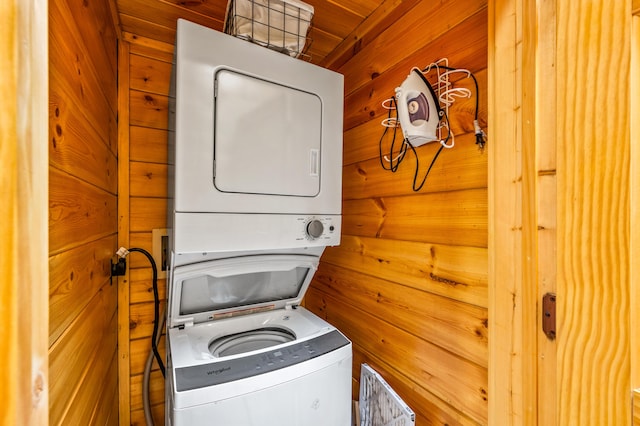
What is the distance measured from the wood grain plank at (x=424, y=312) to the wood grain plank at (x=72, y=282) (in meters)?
1.09

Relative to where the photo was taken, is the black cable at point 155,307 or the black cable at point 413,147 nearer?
the black cable at point 413,147

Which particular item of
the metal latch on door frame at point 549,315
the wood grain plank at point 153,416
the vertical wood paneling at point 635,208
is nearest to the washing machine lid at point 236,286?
the wood grain plank at point 153,416

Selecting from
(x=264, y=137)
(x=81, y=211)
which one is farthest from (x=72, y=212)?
(x=264, y=137)

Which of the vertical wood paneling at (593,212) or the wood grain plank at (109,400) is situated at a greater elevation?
the vertical wood paneling at (593,212)

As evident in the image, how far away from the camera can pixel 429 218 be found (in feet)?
3.51

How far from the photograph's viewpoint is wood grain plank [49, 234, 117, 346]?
2.05ft

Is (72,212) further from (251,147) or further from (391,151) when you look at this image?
(391,151)

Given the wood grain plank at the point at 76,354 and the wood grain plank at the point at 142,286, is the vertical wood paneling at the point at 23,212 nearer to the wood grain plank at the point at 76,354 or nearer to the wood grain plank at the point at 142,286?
the wood grain plank at the point at 76,354

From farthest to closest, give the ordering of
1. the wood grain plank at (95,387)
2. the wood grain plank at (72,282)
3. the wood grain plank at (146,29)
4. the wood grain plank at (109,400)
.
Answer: the wood grain plank at (146,29), the wood grain plank at (109,400), the wood grain plank at (95,387), the wood grain plank at (72,282)

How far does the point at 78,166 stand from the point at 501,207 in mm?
1240

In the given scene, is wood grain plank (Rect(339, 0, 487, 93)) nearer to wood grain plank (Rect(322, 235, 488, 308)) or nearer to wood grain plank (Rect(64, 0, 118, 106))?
wood grain plank (Rect(322, 235, 488, 308))

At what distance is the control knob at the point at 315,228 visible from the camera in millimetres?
1158

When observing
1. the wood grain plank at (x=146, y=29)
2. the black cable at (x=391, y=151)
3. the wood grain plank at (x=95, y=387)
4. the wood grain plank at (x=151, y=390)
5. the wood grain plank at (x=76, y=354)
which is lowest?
the wood grain plank at (x=151, y=390)

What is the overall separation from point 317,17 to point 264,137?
0.77 m
